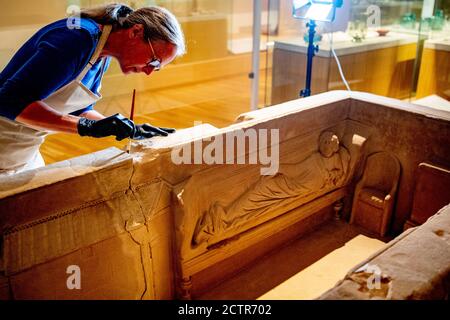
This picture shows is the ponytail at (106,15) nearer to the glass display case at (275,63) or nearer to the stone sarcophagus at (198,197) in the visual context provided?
the stone sarcophagus at (198,197)

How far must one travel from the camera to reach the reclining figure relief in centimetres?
217

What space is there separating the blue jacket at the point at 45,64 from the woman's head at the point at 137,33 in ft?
0.40

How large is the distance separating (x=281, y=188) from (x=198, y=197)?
1.94 feet

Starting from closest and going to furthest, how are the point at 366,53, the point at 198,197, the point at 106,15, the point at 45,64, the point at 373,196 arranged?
the point at 45,64 < the point at 106,15 < the point at 198,197 < the point at 373,196 < the point at 366,53

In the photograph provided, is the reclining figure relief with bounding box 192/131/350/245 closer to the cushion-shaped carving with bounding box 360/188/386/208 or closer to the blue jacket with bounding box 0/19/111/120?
the cushion-shaped carving with bounding box 360/188/386/208

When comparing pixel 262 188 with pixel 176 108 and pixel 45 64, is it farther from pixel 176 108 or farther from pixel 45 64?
pixel 176 108

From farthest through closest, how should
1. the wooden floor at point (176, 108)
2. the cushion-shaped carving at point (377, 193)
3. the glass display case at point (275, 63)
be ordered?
the glass display case at point (275, 63) < the wooden floor at point (176, 108) < the cushion-shaped carving at point (377, 193)

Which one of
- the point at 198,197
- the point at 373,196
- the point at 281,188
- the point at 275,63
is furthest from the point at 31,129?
the point at 275,63

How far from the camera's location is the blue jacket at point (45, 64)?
5.31 ft

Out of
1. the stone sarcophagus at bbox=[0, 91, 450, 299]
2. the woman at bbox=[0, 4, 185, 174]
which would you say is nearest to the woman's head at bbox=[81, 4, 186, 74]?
the woman at bbox=[0, 4, 185, 174]

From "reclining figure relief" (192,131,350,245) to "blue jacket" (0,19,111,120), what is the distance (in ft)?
3.01

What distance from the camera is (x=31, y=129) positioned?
77.6 inches

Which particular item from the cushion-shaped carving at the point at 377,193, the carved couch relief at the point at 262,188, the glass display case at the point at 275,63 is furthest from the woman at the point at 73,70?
the glass display case at the point at 275,63

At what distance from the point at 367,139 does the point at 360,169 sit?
21 cm
